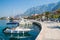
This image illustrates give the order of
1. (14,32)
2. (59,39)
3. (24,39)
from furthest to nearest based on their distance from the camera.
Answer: (14,32), (24,39), (59,39)

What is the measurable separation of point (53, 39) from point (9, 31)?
18.7 metres

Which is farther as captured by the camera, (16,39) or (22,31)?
(22,31)

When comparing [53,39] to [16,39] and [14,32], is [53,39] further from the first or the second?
[14,32]

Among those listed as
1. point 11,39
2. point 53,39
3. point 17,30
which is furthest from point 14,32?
point 53,39

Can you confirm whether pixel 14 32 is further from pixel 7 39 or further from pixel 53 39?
pixel 53 39

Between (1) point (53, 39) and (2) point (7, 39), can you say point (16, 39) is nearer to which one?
(2) point (7, 39)

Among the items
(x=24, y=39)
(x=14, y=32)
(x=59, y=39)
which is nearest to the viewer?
(x=59, y=39)

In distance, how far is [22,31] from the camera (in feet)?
108

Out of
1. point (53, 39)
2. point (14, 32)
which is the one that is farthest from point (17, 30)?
point (53, 39)

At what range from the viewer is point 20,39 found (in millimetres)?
25094

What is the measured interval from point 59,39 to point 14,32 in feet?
57.5

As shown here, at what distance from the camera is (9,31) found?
1294 inches

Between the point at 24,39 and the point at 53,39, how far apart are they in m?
9.98

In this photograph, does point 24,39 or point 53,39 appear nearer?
point 53,39
